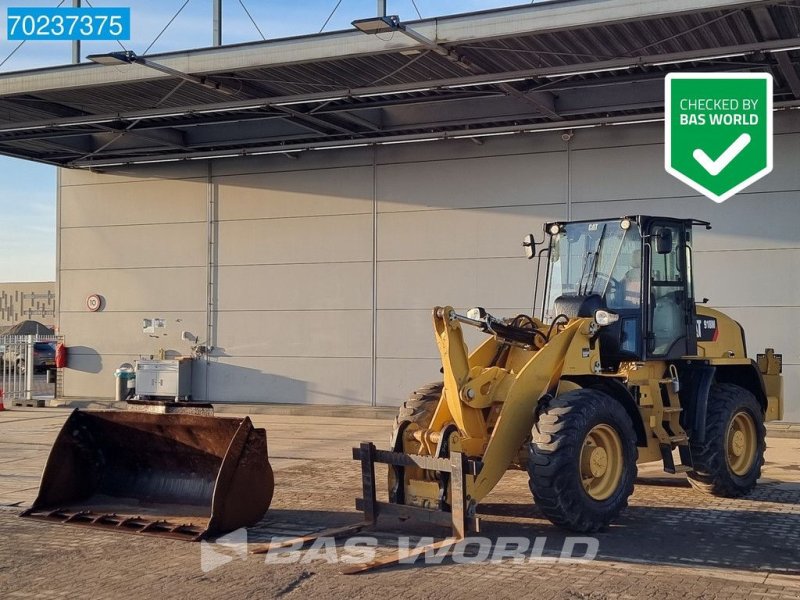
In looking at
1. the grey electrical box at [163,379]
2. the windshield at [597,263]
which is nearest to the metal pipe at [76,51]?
the grey electrical box at [163,379]

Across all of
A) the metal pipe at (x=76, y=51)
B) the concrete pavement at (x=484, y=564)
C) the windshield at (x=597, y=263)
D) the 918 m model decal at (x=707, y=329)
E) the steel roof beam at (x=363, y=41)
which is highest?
the metal pipe at (x=76, y=51)

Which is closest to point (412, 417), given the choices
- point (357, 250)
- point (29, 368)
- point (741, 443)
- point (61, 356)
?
point (741, 443)

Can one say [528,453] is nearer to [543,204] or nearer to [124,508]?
[124,508]

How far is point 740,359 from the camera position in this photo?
1097cm

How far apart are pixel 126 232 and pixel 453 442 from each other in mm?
15989

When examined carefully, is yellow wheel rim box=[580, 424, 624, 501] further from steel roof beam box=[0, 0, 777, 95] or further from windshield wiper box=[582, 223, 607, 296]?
steel roof beam box=[0, 0, 777, 95]

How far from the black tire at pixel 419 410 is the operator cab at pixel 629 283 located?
57.6 inches

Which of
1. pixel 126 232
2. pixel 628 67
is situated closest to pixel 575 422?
pixel 628 67

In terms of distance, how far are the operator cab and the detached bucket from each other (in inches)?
131

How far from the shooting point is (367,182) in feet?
65.0

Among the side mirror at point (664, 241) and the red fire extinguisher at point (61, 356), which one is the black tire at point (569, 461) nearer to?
the side mirror at point (664, 241)

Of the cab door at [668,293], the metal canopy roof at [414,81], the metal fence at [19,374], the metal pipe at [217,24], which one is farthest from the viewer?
the metal fence at [19,374]

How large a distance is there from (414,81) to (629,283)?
720 cm

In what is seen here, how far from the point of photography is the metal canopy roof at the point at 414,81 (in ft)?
43.4
